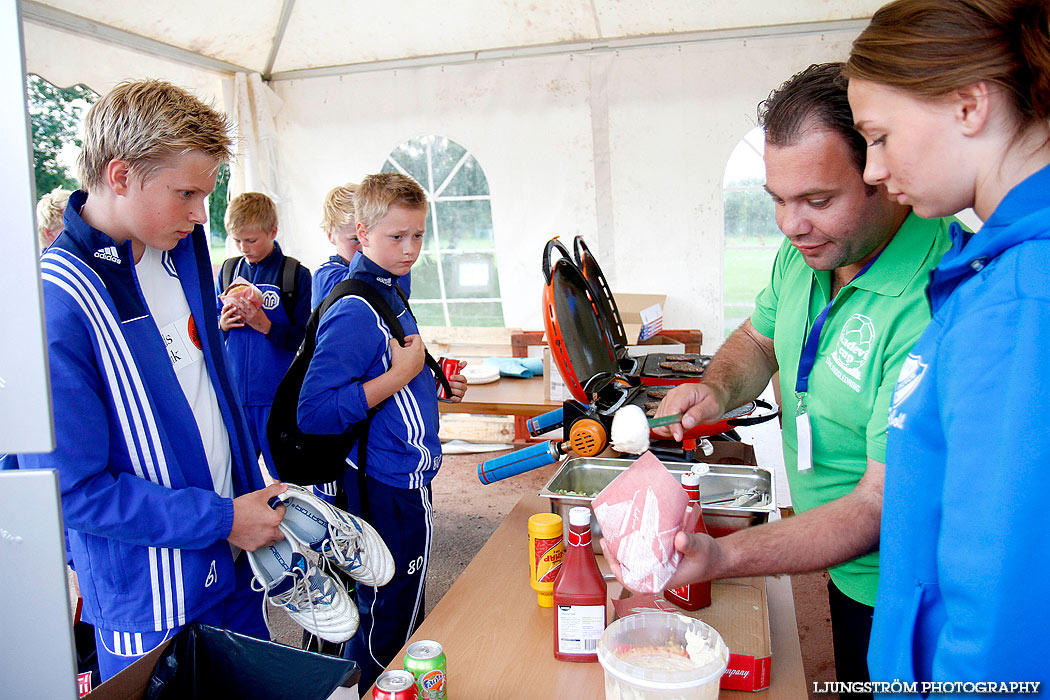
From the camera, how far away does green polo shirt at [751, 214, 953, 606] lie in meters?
1.34

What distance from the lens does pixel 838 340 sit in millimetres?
1473

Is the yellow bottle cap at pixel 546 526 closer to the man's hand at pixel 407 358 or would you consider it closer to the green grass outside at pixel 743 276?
the man's hand at pixel 407 358

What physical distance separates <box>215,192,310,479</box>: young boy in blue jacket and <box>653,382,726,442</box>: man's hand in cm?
238

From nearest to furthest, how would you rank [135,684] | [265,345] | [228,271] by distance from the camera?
[135,684] → [265,345] → [228,271]

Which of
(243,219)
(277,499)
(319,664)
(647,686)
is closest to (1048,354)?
(647,686)

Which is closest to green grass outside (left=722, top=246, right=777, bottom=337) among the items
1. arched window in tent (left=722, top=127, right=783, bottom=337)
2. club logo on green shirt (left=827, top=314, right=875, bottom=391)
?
arched window in tent (left=722, top=127, right=783, bottom=337)

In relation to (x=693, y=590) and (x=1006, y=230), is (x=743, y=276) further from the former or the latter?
(x=1006, y=230)

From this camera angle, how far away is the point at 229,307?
3514 mm

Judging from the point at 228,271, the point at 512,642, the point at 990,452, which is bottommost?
the point at 512,642

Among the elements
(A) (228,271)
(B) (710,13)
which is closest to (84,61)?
(A) (228,271)

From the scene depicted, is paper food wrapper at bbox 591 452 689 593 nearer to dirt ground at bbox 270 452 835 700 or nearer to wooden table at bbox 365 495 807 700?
wooden table at bbox 365 495 807 700

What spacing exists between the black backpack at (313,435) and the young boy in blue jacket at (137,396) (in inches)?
29.0

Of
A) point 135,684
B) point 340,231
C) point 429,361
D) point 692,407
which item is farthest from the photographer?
point 340,231

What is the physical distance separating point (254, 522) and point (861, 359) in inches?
50.9
